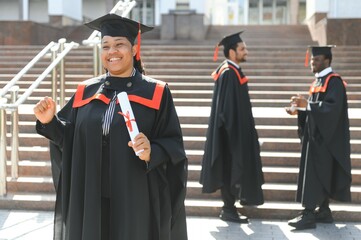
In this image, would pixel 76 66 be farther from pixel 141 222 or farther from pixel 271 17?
pixel 271 17

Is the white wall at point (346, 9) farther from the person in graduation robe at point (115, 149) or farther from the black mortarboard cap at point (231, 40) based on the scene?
the person in graduation robe at point (115, 149)

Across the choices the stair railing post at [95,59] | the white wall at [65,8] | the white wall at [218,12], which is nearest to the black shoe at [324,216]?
the stair railing post at [95,59]

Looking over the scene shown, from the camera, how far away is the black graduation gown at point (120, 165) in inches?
122

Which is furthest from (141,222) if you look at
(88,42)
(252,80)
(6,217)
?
(252,80)

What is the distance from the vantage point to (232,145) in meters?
5.66

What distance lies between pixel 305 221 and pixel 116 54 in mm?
3210

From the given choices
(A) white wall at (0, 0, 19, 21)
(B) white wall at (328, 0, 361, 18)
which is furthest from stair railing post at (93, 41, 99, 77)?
(A) white wall at (0, 0, 19, 21)

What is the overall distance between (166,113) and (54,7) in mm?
16640

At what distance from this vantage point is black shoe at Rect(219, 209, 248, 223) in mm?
5719

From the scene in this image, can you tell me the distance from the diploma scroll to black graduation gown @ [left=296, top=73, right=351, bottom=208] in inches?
115

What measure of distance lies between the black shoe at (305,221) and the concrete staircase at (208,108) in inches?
17.6

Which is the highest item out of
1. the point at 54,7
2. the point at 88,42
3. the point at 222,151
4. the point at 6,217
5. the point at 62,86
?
the point at 54,7

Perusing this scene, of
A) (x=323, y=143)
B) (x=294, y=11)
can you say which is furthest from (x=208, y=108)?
(x=294, y=11)

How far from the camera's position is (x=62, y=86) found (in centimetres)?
759
